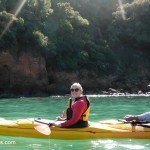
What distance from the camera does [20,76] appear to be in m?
36.8

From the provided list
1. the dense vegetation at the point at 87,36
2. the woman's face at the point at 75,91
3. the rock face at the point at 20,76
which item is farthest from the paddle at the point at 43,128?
the rock face at the point at 20,76

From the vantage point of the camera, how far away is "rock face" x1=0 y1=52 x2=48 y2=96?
3669cm

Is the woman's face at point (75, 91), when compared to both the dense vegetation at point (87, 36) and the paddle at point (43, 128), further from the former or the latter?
the dense vegetation at point (87, 36)

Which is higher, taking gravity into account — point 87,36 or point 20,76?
point 87,36

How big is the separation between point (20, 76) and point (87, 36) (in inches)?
332

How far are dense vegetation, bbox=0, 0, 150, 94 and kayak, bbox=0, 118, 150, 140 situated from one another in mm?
25739

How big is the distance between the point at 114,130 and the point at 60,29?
96.8 ft

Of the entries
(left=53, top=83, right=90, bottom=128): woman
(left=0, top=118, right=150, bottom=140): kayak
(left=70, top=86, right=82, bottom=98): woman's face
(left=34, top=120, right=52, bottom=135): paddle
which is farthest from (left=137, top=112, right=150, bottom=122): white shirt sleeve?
(left=34, top=120, right=52, bottom=135): paddle

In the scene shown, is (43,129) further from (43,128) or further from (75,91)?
(75,91)

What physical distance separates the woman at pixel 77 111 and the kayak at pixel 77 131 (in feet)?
0.42

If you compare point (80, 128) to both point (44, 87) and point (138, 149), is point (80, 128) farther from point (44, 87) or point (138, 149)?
point (44, 87)

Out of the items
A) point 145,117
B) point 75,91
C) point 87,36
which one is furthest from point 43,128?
point 87,36

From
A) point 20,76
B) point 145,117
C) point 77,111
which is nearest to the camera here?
point 77,111

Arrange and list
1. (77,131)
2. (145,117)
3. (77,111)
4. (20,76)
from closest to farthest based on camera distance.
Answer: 1. (77,111)
2. (77,131)
3. (145,117)
4. (20,76)
